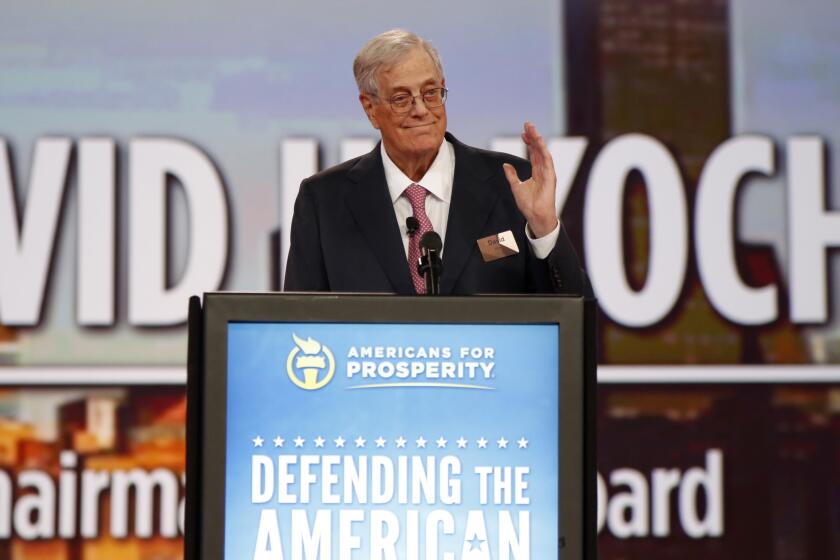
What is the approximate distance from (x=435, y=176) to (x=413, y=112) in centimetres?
10

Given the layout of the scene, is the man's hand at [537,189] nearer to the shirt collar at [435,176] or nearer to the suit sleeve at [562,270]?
the suit sleeve at [562,270]

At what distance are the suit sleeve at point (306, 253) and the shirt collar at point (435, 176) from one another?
123 millimetres

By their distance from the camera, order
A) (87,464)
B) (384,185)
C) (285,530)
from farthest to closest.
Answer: (87,464)
(384,185)
(285,530)

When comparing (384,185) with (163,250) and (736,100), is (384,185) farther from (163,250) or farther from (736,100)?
(736,100)

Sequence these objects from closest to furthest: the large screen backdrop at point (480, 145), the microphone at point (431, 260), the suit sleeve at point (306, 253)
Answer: the microphone at point (431, 260) < the suit sleeve at point (306, 253) < the large screen backdrop at point (480, 145)

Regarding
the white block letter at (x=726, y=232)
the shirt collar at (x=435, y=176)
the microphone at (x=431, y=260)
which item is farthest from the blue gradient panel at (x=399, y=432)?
the white block letter at (x=726, y=232)

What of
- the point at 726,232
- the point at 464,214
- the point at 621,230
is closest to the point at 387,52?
the point at 464,214

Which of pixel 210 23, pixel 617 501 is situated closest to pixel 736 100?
pixel 617 501

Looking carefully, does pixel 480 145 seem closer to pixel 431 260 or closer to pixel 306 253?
pixel 306 253

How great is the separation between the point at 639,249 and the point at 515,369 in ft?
8.90

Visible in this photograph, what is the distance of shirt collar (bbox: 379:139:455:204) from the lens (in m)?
1.73

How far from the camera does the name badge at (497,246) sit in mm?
1487

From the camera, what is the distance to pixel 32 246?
11.9 ft

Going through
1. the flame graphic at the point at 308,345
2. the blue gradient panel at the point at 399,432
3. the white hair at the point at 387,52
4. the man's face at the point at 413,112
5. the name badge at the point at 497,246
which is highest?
the white hair at the point at 387,52
